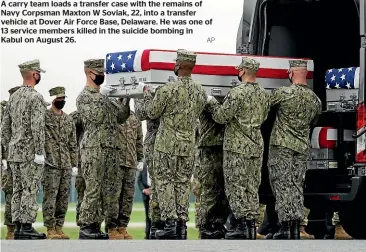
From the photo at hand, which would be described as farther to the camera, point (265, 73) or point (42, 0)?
point (42, 0)

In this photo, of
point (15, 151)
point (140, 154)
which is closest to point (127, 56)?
point (15, 151)

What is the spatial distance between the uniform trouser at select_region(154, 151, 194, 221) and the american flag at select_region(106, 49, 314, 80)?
796 mm

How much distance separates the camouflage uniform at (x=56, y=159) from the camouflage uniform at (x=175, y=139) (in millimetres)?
2048

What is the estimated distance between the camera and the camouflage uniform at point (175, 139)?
11953mm

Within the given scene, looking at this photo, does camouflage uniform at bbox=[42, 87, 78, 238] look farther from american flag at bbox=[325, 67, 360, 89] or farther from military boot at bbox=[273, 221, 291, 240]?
american flag at bbox=[325, 67, 360, 89]

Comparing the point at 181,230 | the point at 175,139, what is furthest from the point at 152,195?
the point at 175,139

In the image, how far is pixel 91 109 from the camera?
1255 centimetres

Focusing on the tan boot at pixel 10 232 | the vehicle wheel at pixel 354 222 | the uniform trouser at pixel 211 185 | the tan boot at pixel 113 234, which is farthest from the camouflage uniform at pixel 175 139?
Result: the tan boot at pixel 10 232

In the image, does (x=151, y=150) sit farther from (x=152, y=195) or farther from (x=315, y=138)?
(x=315, y=138)

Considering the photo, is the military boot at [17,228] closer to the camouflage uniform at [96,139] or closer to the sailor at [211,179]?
the camouflage uniform at [96,139]

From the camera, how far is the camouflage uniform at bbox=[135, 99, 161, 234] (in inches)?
483

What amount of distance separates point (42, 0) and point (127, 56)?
179 centimetres

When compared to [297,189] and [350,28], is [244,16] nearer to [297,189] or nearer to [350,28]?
[350,28]

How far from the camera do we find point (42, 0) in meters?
13.7
